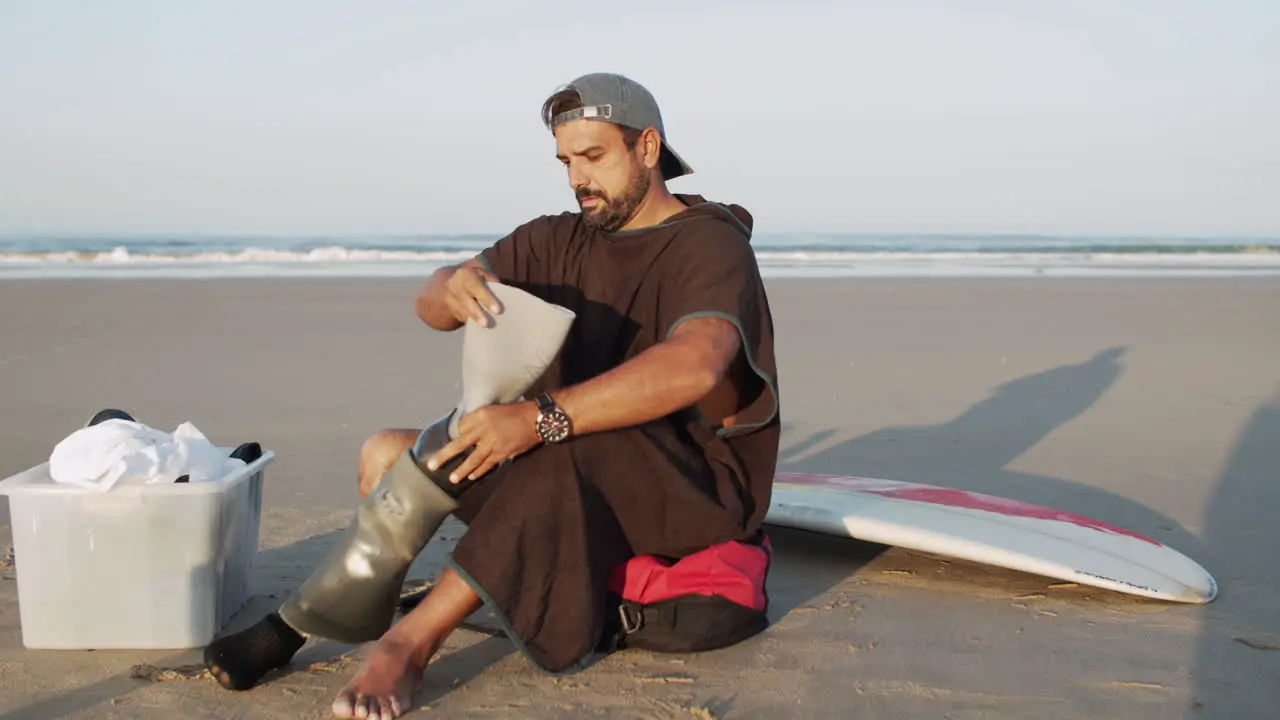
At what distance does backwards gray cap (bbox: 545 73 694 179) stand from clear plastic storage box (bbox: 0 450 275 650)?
1153 mm

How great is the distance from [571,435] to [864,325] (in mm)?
8379

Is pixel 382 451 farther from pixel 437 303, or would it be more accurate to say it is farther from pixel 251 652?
pixel 251 652

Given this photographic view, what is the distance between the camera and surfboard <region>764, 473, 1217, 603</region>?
3209mm

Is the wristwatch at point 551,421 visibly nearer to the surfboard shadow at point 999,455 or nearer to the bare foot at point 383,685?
the bare foot at point 383,685

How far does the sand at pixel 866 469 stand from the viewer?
2.57m

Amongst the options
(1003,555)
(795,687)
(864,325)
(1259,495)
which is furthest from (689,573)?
(864,325)

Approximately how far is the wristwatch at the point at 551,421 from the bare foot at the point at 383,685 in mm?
515

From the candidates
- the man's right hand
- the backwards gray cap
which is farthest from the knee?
the backwards gray cap

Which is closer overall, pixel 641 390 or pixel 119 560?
pixel 641 390

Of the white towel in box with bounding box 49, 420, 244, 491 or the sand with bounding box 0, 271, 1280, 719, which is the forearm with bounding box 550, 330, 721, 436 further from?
the white towel in box with bounding box 49, 420, 244, 491

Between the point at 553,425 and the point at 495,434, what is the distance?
117 millimetres

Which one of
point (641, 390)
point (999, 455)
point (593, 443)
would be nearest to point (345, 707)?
point (593, 443)

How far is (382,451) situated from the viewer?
2.99 m

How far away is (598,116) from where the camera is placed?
2889 mm
